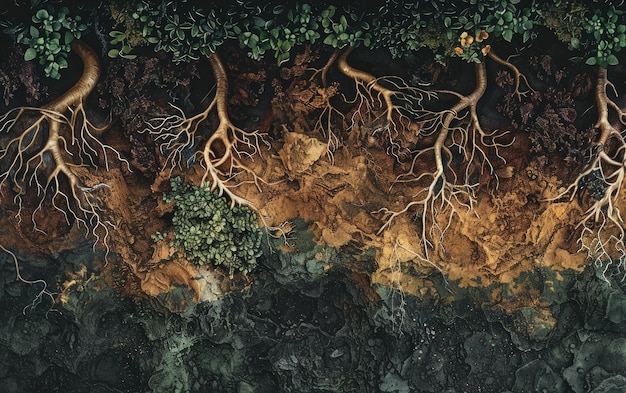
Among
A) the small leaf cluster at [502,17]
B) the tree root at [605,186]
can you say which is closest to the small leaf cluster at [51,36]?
the small leaf cluster at [502,17]

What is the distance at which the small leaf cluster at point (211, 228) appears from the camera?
453 cm

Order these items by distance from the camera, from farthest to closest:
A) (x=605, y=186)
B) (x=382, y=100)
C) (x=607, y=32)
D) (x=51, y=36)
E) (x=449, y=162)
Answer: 1. (x=449, y=162)
2. (x=382, y=100)
3. (x=605, y=186)
4. (x=51, y=36)
5. (x=607, y=32)

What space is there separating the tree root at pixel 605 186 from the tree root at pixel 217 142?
2.14 m

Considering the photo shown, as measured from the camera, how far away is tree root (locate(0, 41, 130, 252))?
429cm

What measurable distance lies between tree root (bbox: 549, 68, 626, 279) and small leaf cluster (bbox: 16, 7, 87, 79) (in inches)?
132

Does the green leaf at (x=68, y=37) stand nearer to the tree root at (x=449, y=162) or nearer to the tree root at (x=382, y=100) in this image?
the tree root at (x=382, y=100)

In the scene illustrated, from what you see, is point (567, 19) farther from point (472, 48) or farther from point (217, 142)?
point (217, 142)

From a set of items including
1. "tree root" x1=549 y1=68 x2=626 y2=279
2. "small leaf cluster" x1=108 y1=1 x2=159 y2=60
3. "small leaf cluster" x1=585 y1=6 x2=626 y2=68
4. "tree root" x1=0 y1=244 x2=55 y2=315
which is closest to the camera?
"small leaf cluster" x1=585 y1=6 x2=626 y2=68

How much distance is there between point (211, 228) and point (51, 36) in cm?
163

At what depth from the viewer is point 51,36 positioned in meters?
4.02

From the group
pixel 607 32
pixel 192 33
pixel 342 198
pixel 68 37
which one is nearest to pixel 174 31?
pixel 192 33

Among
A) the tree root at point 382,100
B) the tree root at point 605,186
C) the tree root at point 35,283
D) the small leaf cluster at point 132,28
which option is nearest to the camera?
the small leaf cluster at point 132,28

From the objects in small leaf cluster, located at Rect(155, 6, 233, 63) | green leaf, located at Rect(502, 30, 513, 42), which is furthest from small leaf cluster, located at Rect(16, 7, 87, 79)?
green leaf, located at Rect(502, 30, 513, 42)

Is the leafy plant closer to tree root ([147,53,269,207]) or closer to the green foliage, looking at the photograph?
the green foliage
